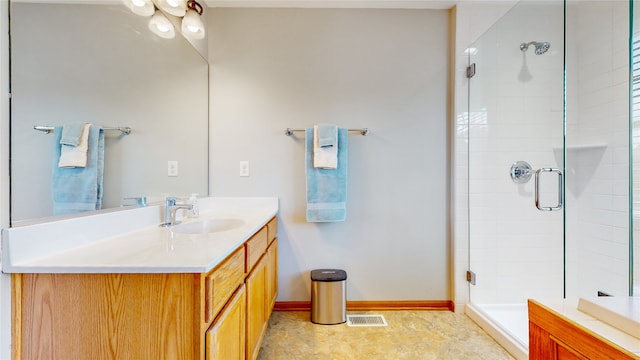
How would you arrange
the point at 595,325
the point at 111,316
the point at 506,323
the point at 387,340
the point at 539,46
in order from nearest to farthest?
the point at 595,325, the point at 111,316, the point at 387,340, the point at 506,323, the point at 539,46

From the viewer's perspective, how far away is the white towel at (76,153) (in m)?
0.99

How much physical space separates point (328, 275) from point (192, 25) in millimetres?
1895

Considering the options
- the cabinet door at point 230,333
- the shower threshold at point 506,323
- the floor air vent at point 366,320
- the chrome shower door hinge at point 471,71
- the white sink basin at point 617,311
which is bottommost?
the floor air vent at point 366,320

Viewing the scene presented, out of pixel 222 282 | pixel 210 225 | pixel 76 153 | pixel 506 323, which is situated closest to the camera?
pixel 222 282

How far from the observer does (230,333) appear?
39.4 inches

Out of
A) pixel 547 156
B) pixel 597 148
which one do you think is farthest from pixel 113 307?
pixel 597 148

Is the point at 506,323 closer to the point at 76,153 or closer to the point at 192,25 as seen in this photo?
the point at 76,153

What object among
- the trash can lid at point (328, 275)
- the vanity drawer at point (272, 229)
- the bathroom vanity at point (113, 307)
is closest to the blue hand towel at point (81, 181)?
the bathroom vanity at point (113, 307)

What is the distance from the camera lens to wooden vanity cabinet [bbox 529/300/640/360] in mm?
543

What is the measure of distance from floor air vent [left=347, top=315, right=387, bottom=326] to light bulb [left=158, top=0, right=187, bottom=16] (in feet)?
7.45

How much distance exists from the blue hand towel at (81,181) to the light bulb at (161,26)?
2.44 feet

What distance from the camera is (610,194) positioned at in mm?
1748

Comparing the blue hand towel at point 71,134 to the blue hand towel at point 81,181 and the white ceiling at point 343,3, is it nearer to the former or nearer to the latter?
the blue hand towel at point 81,181

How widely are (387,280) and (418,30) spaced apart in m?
1.93
